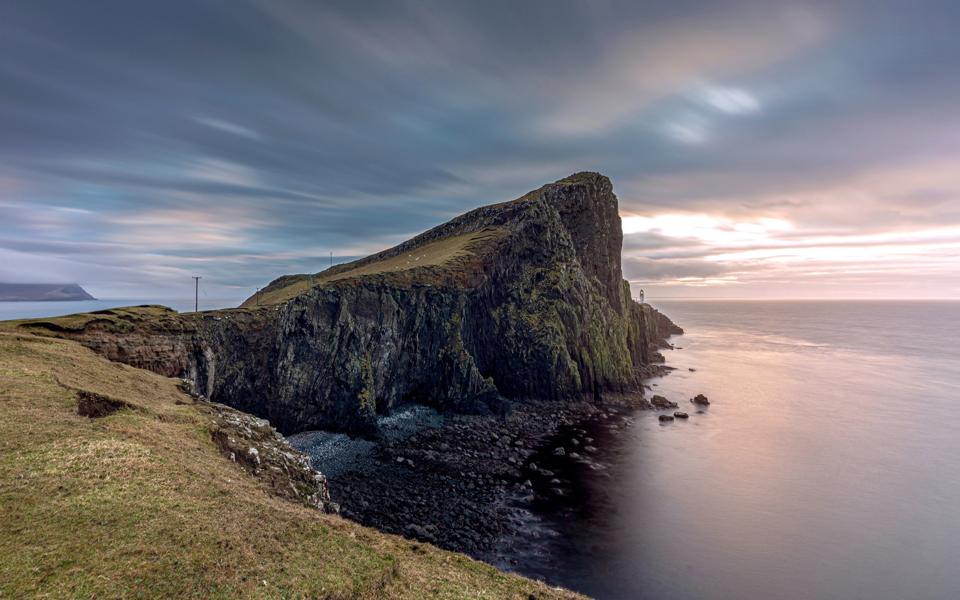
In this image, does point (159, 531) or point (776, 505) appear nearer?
point (159, 531)

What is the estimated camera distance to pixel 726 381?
105 meters

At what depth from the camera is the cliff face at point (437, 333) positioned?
2351 inches

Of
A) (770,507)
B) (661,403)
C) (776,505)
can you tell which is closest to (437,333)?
(661,403)

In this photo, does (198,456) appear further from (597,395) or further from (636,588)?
(597,395)

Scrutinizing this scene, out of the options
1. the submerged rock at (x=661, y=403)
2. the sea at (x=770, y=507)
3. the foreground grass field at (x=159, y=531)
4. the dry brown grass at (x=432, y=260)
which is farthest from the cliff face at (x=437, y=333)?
the foreground grass field at (x=159, y=531)

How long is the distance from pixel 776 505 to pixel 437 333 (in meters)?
53.5

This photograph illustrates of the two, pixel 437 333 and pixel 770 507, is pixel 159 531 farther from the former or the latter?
pixel 437 333

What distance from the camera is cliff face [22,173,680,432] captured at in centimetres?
5972

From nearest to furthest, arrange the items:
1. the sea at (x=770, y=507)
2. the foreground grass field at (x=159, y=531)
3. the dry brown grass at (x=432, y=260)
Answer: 1. the foreground grass field at (x=159, y=531)
2. the sea at (x=770, y=507)
3. the dry brown grass at (x=432, y=260)

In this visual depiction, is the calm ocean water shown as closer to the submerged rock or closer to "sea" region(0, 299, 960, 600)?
"sea" region(0, 299, 960, 600)

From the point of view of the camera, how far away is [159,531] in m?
15.0

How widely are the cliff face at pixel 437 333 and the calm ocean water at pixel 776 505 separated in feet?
72.5

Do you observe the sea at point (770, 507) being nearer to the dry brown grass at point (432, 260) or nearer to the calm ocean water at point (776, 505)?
the calm ocean water at point (776, 505)

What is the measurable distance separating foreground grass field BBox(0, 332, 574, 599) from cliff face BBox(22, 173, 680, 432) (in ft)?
75.5
